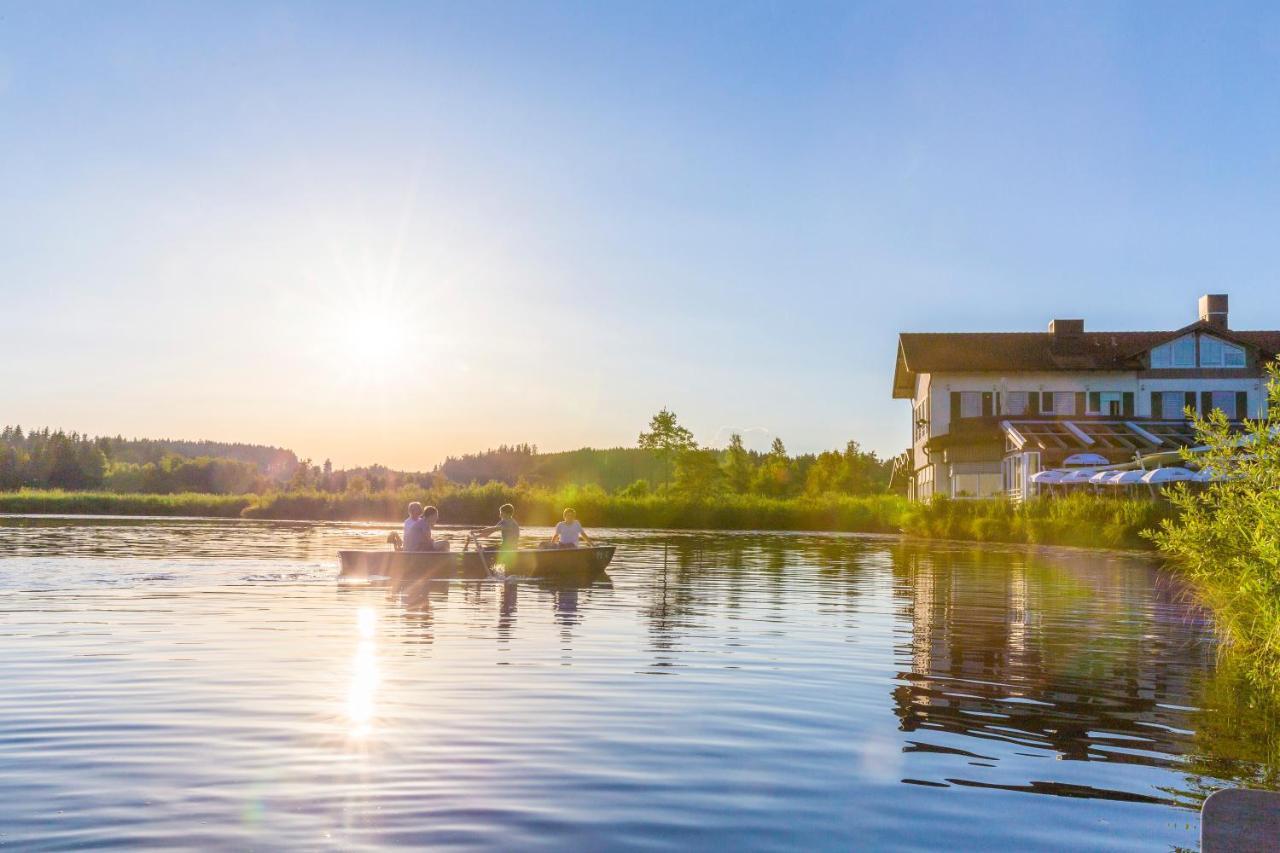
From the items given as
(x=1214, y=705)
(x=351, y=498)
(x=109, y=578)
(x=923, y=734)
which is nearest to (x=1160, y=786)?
(x=923, y=734)

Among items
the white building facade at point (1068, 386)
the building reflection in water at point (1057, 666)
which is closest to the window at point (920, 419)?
the white building facade at point (1068, 386)

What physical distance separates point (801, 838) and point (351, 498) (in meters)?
75.6

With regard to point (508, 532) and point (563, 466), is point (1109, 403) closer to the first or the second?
point (508, 532)

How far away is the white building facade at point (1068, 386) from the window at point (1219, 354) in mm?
47

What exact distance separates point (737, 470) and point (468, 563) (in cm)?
7163

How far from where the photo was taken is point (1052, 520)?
41500 millimetres

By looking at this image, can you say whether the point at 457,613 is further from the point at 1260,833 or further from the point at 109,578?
the point at 1260,833

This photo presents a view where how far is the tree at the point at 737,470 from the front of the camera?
307 feet

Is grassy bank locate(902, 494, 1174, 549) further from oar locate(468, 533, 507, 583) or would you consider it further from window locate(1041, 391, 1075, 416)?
oar locate(468, 533, 507, 583)

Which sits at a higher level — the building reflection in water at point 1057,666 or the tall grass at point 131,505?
Result: the tall grass at point 131,505

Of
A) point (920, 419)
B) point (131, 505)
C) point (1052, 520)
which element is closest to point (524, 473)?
point (131, 505)

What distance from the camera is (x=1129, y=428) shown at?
176 feet

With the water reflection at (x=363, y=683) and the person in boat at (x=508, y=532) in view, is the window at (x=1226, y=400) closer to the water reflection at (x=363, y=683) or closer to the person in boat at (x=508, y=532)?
the person in boat at (x=508, y=532)

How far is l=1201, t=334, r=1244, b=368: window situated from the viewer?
56781mm
